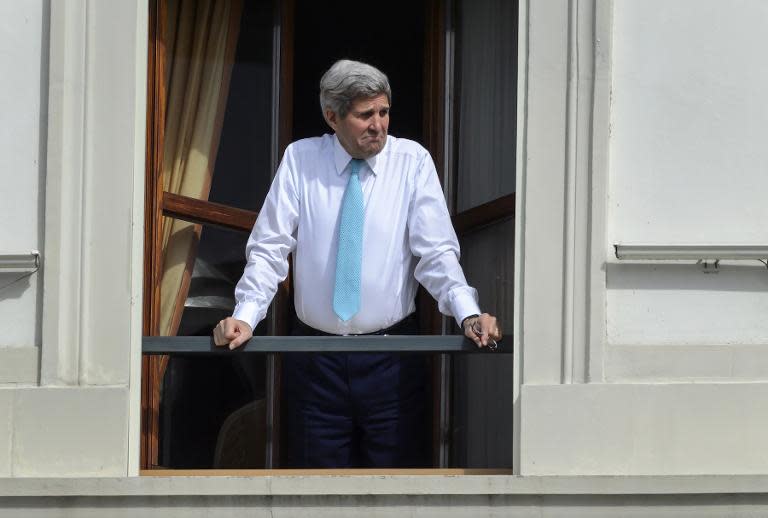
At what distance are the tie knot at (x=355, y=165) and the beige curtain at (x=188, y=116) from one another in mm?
715

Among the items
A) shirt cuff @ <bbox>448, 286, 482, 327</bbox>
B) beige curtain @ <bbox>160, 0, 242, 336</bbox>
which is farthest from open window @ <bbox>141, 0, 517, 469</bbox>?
shirt cuff @ <bbox>448, 286, 482, 327</bbox>

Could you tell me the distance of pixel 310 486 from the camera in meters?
8.18

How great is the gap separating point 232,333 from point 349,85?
3.26ft

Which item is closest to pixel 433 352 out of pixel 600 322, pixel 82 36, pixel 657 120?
pixel 600 322

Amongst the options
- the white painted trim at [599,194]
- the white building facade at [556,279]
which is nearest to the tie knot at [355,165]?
the white building facade at [556,279]

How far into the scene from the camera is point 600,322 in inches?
325

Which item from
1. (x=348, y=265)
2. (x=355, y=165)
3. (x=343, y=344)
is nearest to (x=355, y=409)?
(x=343, y=344)

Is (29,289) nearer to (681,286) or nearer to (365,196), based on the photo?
(365,196)

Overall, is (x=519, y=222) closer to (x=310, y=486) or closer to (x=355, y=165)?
(x=355, y=165)

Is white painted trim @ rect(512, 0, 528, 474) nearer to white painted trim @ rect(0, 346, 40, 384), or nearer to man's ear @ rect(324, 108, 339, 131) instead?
man's ear @ rect(324, 108, 339, 131)

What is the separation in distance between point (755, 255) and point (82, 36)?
247cm

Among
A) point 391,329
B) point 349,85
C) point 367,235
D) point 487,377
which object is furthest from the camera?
point 487,377

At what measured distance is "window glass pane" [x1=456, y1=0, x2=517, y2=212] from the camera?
8984 millimetres

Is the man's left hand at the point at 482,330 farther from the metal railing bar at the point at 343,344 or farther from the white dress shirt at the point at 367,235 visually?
the white dress shirt at the point at 367,235
